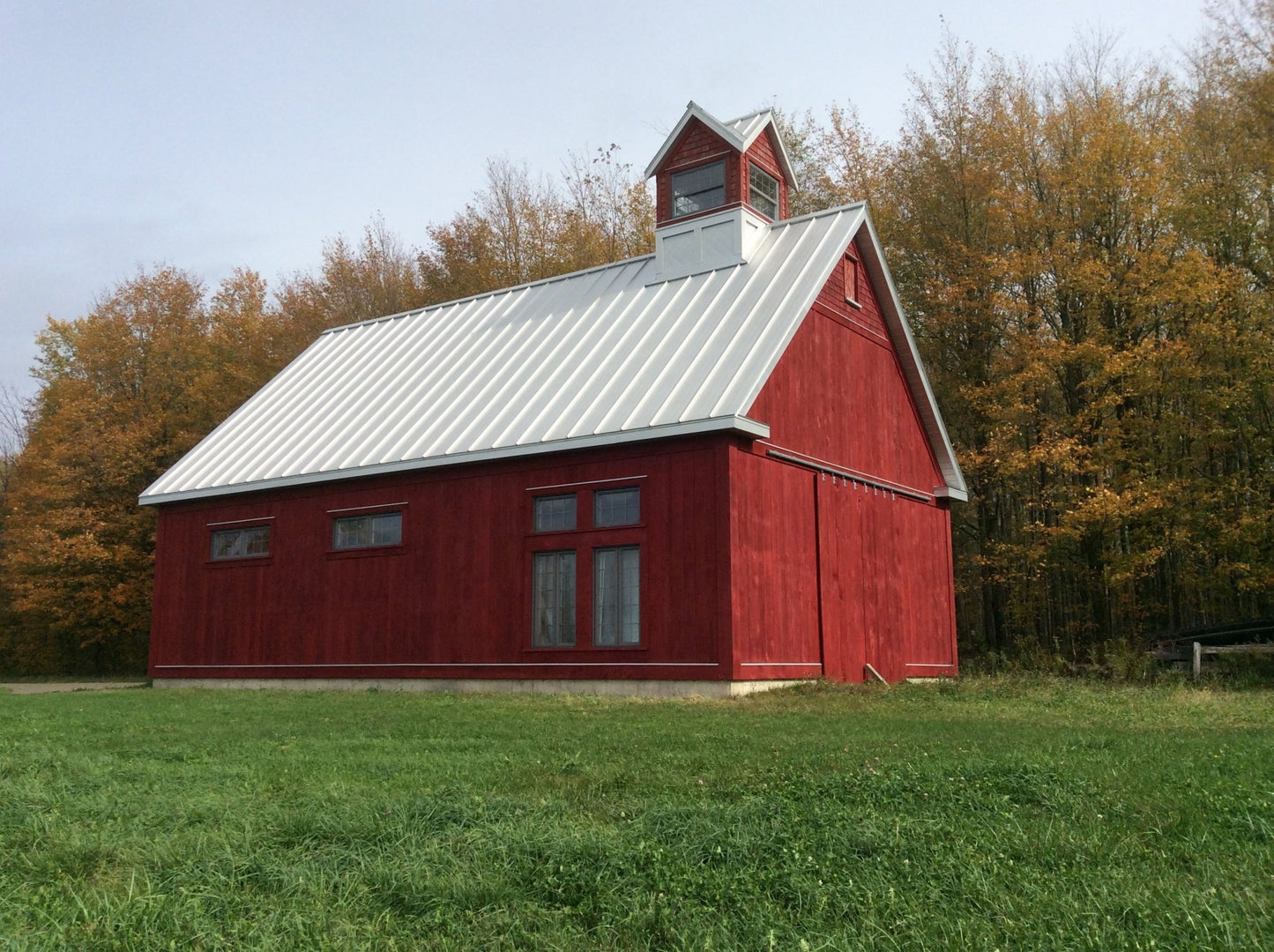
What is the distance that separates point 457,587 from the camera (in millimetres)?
19156

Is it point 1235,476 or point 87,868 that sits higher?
point 1235,476

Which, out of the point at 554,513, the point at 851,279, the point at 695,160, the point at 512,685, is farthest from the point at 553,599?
the point at 695,160

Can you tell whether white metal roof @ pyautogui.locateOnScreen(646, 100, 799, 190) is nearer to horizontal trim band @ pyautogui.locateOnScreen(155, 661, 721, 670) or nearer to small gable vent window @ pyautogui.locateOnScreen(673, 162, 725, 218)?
small gable vent window @ pyautogui.locateOnScreen(673, 162, 725, 218)

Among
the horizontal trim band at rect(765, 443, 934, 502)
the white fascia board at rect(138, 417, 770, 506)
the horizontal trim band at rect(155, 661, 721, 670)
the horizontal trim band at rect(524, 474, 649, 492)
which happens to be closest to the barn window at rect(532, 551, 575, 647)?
the horizontal trim band at rect(155, 661, 721, 670)

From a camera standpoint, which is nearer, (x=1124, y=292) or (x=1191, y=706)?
(x=1191, y=706)

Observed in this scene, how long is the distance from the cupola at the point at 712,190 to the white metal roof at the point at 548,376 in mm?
379

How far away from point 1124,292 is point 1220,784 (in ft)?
71.0

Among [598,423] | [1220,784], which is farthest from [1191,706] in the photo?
[598,423]

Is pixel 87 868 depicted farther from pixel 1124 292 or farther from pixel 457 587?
pixel 1124 292

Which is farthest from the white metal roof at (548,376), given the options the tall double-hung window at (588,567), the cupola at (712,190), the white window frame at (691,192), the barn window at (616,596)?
the barn window at (616,596)

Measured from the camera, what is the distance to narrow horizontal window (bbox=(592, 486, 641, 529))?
1742 centimetres

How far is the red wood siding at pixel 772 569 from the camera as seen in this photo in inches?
647

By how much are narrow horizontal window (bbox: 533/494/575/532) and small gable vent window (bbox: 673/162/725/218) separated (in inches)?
266

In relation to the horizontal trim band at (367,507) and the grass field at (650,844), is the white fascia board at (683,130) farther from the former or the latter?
the grass field at (650,844)
